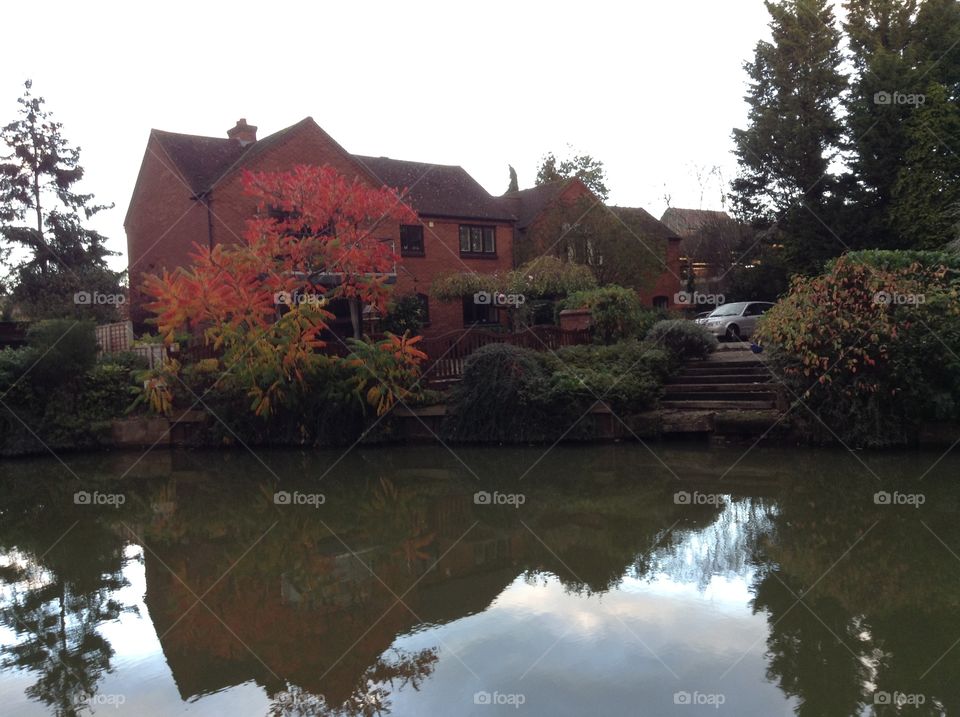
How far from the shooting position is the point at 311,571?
22.6 feet

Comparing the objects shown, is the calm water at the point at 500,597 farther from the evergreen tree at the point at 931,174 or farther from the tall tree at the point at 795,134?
the tall tree at the point at 795,134

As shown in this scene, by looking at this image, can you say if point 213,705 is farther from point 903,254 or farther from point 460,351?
point 903,254

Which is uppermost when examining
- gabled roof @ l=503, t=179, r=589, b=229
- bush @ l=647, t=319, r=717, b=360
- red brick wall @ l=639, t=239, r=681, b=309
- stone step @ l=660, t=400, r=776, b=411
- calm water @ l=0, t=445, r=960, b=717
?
gabled roof @ l=503, t=179, r=589, b=229

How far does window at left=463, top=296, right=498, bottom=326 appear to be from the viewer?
28891mm

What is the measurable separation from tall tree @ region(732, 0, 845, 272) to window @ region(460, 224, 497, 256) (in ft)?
39.5

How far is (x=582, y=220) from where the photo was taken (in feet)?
85.1

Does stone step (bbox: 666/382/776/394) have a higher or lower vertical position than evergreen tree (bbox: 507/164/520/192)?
lower

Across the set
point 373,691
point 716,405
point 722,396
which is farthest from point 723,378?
point 373,691

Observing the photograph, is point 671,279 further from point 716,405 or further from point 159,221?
point 159,221

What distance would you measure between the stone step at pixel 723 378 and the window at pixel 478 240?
562 inches

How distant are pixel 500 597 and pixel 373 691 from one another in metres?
1.72

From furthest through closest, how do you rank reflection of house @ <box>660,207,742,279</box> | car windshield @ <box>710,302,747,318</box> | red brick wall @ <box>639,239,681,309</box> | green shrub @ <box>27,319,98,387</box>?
reflection of house @ <box>660,207,742,279</box> → red brick wall @ <box>639,239,681,309</box> → car windshield @ <box>710,302,747,318</box> → green shrub @ <box>27,319,98,387</box>

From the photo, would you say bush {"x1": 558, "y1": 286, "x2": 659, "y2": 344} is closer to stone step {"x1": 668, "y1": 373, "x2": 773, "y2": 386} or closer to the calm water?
stone step {"x1": 668, "y1": 373, "x2": 773, "y2": 386}

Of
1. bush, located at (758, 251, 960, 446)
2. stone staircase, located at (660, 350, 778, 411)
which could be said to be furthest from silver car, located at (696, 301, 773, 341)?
bush, located at (758, 251, 960, 446)
